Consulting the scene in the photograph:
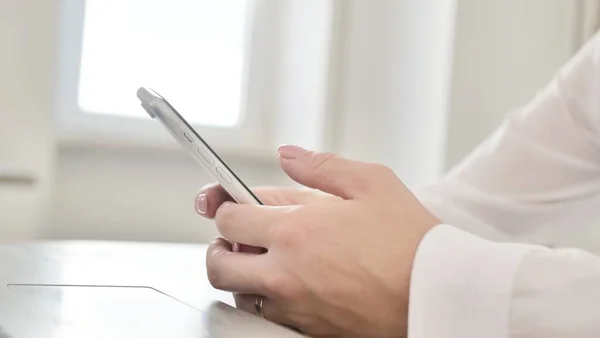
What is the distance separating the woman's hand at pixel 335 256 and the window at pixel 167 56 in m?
0.76

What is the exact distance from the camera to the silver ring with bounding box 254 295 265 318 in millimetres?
485

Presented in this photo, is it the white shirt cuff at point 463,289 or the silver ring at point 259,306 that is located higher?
the white shirt cuff at point 463,289

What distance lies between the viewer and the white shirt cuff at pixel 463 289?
1.46ft

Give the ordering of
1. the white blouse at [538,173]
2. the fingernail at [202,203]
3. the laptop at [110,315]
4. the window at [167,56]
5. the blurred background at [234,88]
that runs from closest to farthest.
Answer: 1. the laptop at [110,315]
2. the fingernail at [202,203]
3. the white blouse at [538,173]
4. the blurred background at [234,88]
5. the window at [167,56]

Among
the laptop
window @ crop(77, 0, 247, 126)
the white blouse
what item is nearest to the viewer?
the laptop

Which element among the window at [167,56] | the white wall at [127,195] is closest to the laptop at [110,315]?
the white wall at [127,195]

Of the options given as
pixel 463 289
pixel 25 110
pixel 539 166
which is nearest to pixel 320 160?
pixel 463 289

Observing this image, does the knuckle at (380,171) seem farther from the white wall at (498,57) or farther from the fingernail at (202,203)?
the white wall at (498,57)

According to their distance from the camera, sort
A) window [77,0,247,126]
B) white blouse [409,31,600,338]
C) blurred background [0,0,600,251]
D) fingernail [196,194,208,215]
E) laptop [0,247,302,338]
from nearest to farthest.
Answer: laptop [0,247,302,338]
fingernail [196,194,208,215]
white blouse [409,31,600,338]
blurred background [0,0,600,251]
window [77,0,247,126]

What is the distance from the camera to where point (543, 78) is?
1141mm

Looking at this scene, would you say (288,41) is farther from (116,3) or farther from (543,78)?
(543,78)

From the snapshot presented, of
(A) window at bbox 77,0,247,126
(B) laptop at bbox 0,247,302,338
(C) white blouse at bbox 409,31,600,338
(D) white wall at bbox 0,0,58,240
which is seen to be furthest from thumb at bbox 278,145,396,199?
(A) window at bbox 77,0,247,126

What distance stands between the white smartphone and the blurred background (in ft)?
1.64

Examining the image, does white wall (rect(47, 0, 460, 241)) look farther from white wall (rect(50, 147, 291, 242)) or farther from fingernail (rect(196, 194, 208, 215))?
fingernail (rect(196, 194, 208, 215))
